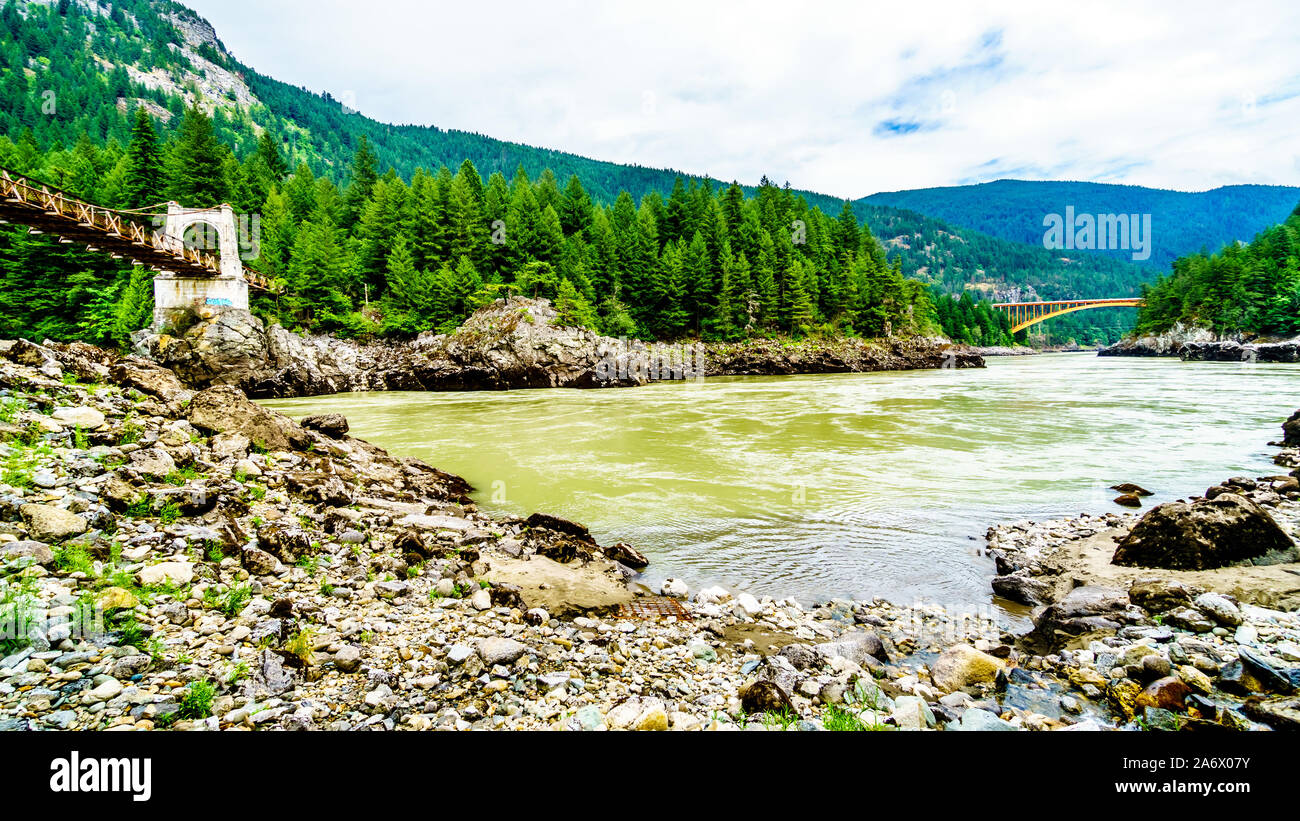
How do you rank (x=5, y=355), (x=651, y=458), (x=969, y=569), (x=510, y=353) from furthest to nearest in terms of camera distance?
(x=510, y=353) < (x=651, y=458) < (x=5, y=355) < (x=969, y=569)

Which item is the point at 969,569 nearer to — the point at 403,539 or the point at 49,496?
the point at 403,539

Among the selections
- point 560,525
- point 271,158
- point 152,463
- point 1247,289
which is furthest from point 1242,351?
point 271,158

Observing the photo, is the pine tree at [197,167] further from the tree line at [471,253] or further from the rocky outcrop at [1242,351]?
the rocky outcrop at [1242,351]

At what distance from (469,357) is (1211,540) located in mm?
45752

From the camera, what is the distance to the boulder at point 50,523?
5.07 meters

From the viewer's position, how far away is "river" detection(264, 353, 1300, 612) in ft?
27.6

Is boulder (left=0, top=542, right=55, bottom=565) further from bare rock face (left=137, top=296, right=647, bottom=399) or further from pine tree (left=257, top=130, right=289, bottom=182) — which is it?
pine tree (left=257, top=130, right=289, bottom=182)

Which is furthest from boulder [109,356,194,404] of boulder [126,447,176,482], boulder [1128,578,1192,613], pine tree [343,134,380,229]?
pine tree [343,134,380,229]

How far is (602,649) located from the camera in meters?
5.05

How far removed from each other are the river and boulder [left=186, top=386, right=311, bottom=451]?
410 centimetres

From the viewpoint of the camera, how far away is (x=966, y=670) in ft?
15.6

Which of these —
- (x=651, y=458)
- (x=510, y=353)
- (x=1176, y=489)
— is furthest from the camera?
(x=510, y=353)

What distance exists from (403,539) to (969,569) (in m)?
7.99
